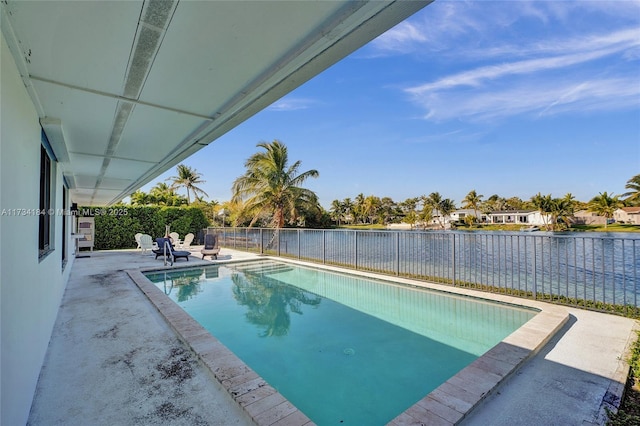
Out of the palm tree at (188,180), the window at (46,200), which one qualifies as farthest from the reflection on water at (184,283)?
the palm tree at (188,180)

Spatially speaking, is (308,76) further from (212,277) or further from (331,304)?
(212,277)

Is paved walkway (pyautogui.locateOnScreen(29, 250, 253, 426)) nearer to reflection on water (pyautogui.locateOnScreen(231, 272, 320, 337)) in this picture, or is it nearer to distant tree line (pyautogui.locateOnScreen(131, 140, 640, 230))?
reflection on water (pyautogui.locateOnScreen(231, 272, 320, 337))

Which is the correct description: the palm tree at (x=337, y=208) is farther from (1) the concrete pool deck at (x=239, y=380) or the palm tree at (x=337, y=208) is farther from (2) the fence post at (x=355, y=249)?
(1) the concrete pool deck at (x=239, y=380)

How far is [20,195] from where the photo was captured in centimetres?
211

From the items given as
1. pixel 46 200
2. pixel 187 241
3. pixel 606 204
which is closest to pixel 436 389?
pixel 46 200

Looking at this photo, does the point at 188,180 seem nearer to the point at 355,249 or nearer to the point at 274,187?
the point at 274,187

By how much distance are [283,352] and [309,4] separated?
4239 mm

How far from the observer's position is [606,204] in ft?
132

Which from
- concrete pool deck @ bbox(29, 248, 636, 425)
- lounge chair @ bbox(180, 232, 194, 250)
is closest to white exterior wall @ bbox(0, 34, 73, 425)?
concrete pool deck @ bbox(29, 248, 636, 425)

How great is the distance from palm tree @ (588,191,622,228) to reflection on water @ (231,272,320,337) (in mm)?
50717

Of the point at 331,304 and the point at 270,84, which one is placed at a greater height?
the point at 270,84

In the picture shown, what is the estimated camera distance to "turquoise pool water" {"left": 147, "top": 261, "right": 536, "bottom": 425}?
3.28 metres

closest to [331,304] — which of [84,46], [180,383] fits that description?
[180,383]

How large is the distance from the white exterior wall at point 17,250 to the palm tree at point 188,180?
3436cm
